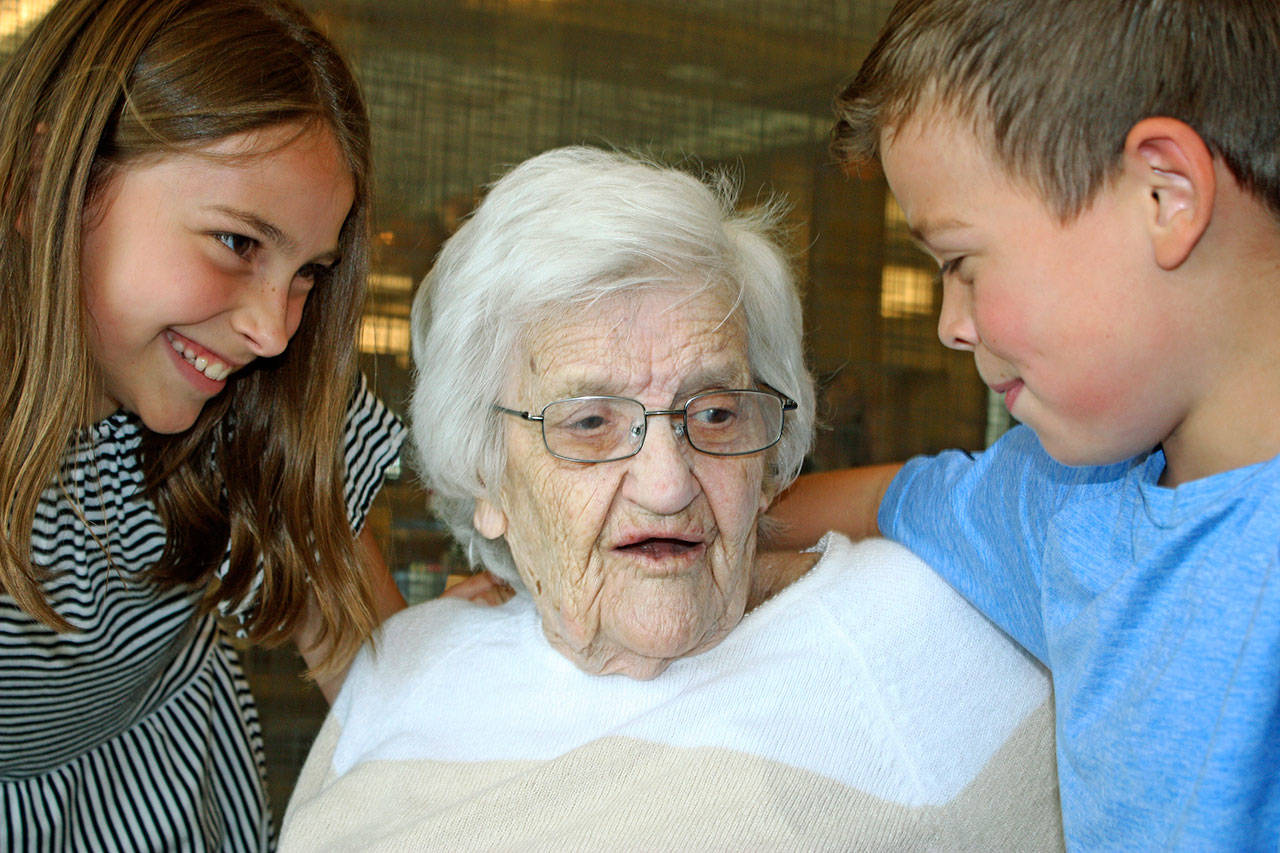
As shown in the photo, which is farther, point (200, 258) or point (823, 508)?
point (823, 508)

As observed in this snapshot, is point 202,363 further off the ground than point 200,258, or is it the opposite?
point 200,258

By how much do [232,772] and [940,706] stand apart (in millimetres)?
1300

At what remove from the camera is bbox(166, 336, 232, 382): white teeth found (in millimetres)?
1640

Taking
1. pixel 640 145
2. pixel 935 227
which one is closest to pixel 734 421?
pixel 935 227

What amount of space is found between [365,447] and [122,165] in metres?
0.64

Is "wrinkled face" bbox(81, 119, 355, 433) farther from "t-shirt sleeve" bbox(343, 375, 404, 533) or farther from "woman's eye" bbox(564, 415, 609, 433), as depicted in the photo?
"woman's eye" bbox(564, 415, 609, 433)

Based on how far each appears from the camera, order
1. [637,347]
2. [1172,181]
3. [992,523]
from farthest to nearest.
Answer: [637,347], [992,523], [1172,181]

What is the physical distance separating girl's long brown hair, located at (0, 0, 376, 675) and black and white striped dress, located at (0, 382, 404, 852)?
0.06 metres

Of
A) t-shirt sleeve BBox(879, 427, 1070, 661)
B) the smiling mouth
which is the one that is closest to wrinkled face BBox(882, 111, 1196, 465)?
t-shirt sleeve BBox(879, 427, 1070, 661)

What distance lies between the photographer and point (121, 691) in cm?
185

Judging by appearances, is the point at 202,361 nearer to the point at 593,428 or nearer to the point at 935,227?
the point at 593,428

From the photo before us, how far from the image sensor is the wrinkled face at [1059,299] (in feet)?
3.40

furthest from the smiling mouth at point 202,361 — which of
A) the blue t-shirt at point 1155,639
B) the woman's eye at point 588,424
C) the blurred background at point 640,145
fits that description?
the blue t-shirt at point 1155,639

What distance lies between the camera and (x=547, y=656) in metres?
1.67
